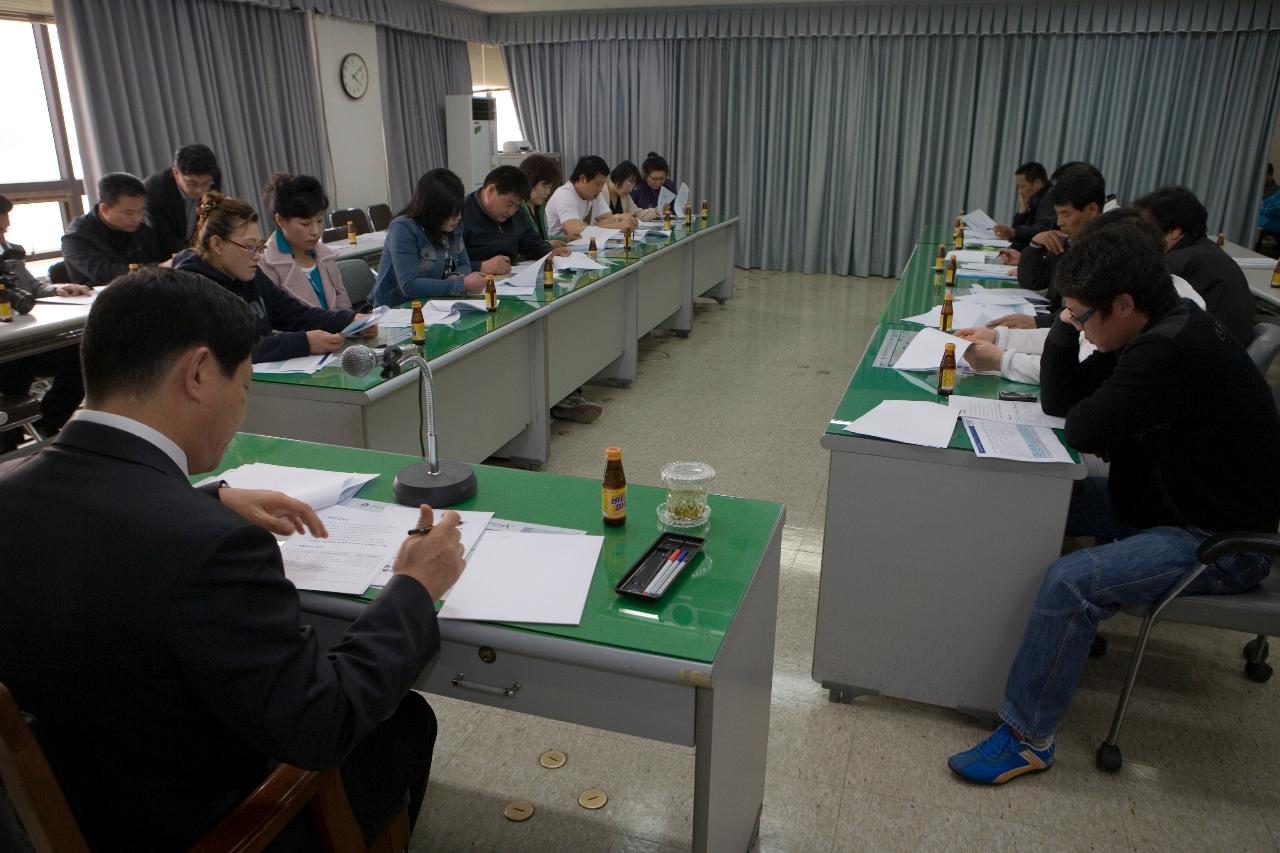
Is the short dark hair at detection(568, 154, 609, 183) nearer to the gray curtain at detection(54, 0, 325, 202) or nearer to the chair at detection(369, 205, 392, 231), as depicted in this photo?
the chair at detection(369, 205, 392, 231)

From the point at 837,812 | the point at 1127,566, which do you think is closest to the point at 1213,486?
the point at 1127,566

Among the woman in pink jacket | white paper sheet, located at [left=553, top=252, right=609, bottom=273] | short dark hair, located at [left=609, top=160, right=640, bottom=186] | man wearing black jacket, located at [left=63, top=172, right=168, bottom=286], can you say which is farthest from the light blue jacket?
short dark hair, located at [left=609, top=160, right=640, bottom=186]

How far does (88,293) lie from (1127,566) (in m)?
A: 4.01

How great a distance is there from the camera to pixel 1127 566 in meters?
1.77

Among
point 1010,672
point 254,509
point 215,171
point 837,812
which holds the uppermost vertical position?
point 215,171

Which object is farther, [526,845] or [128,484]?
[526,845]

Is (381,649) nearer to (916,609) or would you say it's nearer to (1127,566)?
(916,609)

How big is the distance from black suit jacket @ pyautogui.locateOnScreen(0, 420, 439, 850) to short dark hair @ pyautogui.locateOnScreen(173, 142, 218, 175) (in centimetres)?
391

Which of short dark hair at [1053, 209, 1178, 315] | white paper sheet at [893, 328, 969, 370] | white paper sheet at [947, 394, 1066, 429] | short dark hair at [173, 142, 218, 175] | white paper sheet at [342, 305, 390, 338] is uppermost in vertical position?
→ short dark hair at [173, 142, 218, 175]

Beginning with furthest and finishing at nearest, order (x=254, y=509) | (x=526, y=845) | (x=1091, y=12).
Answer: (x=1091, y=12), (x=526, y=845), (x=254, y=509)

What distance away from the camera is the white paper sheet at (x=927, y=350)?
8.19 ft

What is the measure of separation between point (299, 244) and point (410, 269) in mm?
480

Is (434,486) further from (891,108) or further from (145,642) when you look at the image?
(891,108)

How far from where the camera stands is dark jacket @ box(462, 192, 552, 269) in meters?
4.16
